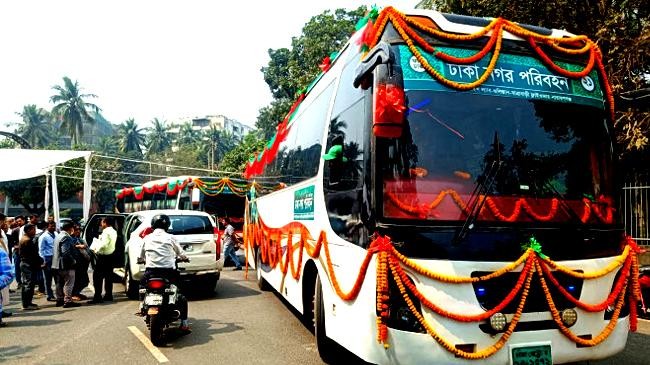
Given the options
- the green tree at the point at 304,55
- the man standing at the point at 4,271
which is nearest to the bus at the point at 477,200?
the man standing at the point at 4,271

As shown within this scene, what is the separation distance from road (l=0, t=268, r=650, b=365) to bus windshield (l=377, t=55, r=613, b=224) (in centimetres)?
250

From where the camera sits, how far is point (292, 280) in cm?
695

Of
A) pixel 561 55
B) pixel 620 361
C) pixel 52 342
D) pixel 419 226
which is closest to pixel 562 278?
pixel 419 226

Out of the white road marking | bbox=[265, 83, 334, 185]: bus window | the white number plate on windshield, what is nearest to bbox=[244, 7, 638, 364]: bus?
bbox=[265, 83, 334, 185]: bus window

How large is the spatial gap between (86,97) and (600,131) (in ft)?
219

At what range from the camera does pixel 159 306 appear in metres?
6.45

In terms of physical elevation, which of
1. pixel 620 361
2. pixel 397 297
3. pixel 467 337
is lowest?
pixel 620 361

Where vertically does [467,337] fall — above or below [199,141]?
below

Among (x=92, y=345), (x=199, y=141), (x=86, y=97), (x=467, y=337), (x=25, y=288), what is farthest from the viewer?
(x=199, y=141)

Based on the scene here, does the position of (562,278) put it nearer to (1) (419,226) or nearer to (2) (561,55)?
(1) (419,226)

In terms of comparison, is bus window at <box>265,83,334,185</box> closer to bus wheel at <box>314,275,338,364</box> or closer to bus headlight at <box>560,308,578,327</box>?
bus wheel at <box>314,275,338,364</box>

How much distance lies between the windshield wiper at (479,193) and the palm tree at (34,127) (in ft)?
240

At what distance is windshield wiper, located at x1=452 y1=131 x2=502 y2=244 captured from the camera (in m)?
3.71

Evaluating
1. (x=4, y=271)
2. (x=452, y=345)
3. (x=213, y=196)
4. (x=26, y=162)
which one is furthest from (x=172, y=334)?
(x=213, y=196)
